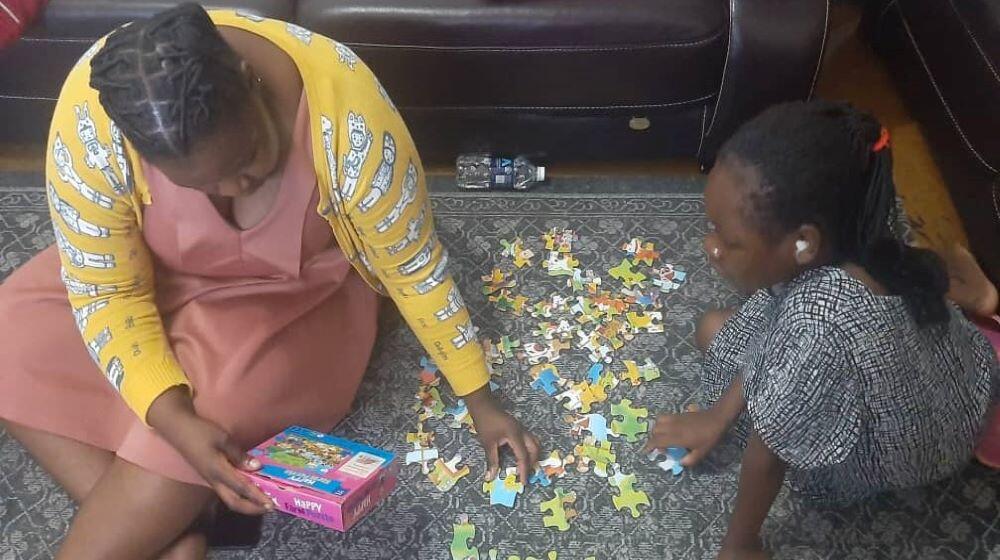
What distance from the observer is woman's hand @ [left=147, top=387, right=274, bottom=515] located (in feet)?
3.91

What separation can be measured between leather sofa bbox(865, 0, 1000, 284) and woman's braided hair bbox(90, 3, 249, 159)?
1.42 m

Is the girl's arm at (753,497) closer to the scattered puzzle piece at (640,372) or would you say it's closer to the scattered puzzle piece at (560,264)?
the scattered puzzle piece at (640,372)

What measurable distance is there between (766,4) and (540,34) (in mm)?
440

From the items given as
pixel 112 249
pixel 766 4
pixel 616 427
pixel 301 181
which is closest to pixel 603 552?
pixel 616 427

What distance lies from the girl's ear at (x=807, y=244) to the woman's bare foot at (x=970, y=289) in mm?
534

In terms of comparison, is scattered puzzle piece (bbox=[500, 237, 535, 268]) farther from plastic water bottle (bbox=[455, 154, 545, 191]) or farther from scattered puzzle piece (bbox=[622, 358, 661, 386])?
scattered puzzle piece (bbox=[622, 358, 661, 386])

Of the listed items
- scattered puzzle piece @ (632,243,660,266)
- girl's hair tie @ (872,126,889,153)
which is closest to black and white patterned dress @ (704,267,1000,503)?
girl's hair tie @ (872,126,889,153)

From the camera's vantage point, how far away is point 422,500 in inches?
56.2

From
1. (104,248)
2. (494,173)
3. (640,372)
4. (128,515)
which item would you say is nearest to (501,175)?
(494,173)

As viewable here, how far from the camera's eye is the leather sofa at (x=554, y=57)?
1.62m

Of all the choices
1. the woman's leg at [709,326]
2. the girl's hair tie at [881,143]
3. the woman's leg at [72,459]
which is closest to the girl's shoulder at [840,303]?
the girl's hair tie at [881,143]

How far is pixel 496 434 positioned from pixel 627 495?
0.82ft

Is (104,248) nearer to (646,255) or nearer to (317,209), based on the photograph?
(317,209)

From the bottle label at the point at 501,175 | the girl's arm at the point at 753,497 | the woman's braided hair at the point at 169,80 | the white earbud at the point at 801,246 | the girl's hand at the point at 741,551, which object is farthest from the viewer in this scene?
the bottle label at the point at 501,175
